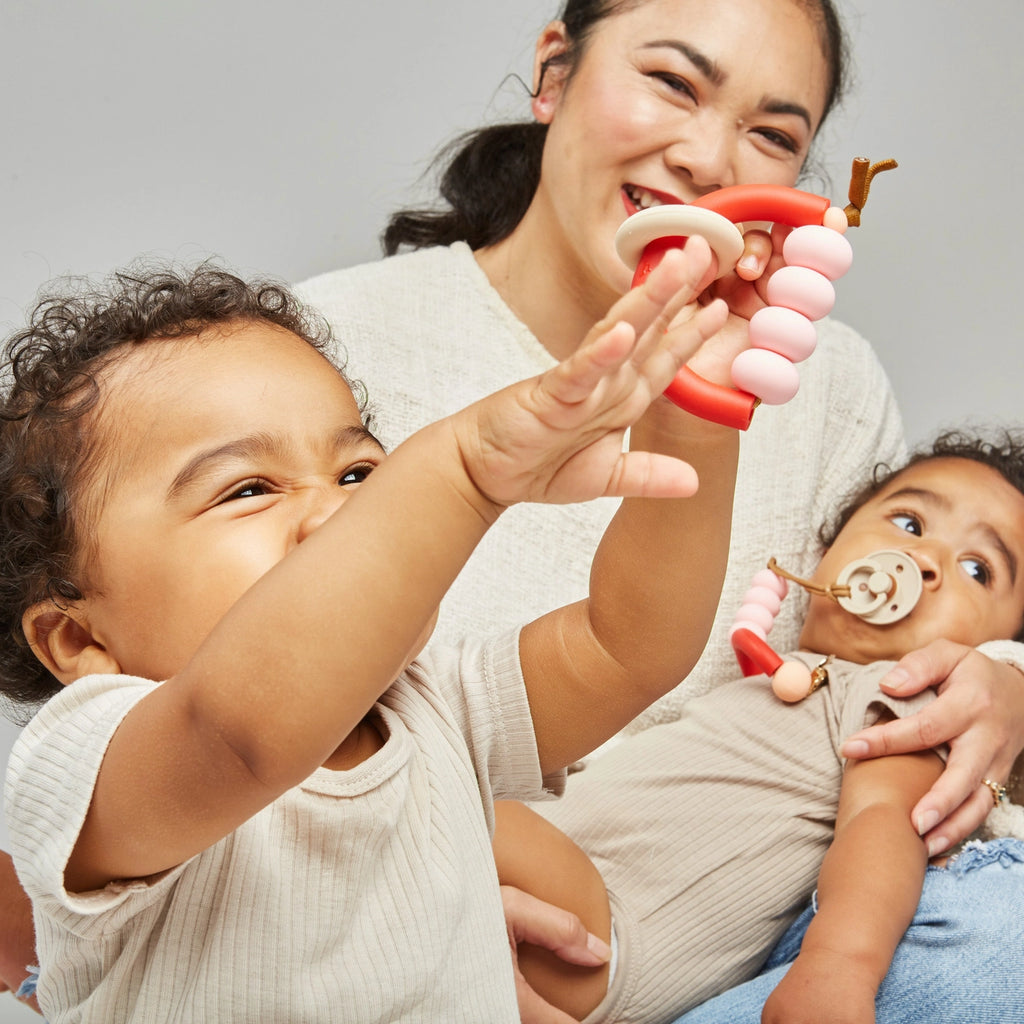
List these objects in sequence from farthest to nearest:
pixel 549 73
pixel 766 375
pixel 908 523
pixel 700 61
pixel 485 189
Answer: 1. pixel 485 189
2. pixel 549 73
3. pixel 908 523
4. pixel 700 61
5. pixel 766 375

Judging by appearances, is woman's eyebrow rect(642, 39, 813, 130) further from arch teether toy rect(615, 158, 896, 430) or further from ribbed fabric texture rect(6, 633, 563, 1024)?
ribbed fabric texture rect(6, 633, 563, 1024)

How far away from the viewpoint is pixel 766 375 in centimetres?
82

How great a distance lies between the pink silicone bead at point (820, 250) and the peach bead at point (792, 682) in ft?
2.04

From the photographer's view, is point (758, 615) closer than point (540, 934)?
No

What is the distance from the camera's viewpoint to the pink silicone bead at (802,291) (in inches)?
33.5

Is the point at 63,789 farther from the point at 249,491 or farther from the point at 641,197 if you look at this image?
the point at 641,197

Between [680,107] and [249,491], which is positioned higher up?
[680,107]

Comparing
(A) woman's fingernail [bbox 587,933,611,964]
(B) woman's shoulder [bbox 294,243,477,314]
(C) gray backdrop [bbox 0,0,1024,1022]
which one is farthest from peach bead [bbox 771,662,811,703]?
(C) gray backdrop [bbox 0,0,1024,1022]

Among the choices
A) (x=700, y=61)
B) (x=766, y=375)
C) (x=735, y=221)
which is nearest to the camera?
(x=766, y=375)

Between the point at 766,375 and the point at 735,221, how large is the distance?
172 mm

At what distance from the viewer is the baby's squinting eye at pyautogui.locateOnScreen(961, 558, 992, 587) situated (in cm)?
146

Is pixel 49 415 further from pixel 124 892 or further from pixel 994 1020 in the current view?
pixel 994 1020

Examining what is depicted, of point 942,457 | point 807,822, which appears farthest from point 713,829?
point 942,457

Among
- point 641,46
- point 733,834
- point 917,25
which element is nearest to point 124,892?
point 733,834
